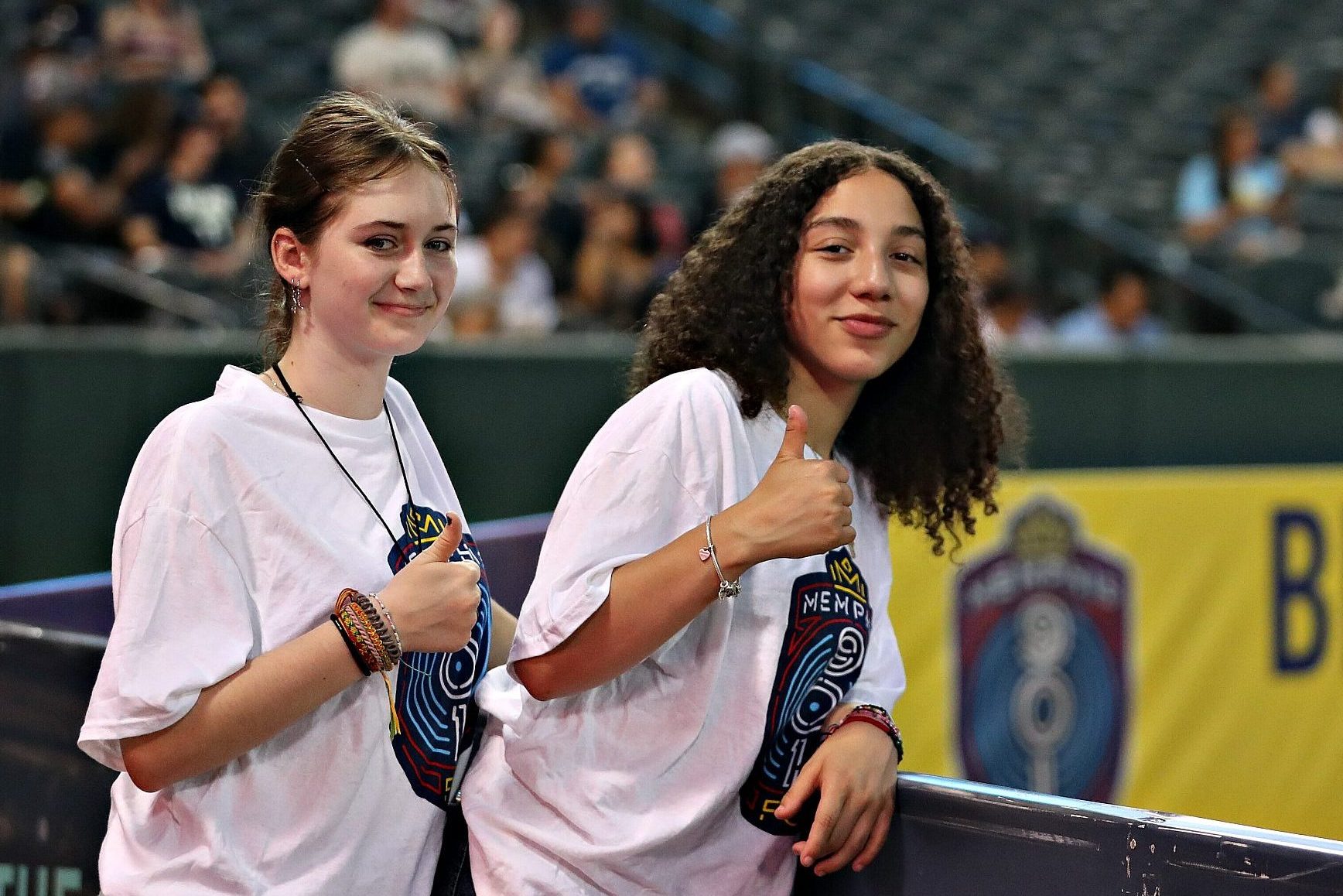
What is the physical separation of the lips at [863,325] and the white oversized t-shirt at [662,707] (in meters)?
0.17

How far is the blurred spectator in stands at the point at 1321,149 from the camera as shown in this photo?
1103 cm

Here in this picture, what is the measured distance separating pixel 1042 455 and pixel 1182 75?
7703 millimetres

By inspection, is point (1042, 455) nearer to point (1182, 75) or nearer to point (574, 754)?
point (574, 754)

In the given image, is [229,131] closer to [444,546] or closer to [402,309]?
[402,309]

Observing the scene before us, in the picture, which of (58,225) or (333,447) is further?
(58,225)

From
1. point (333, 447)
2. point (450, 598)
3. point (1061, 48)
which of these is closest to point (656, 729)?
point (450, 598)

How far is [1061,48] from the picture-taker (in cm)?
1287


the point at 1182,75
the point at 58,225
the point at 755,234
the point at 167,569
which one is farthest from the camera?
the point at 1182,75

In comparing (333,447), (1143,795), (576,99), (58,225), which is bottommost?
(1143,795)

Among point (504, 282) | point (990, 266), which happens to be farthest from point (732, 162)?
point (504, 282)

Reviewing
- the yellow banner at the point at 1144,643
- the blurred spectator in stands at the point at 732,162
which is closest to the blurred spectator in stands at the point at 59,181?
the blurred spectator in stands at the point at 732,162

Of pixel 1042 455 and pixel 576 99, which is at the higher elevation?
pixel 576 99

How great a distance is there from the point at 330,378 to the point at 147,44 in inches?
230

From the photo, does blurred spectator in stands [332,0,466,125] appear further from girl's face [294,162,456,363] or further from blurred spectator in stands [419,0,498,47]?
girl's face [294,162,456,363]
